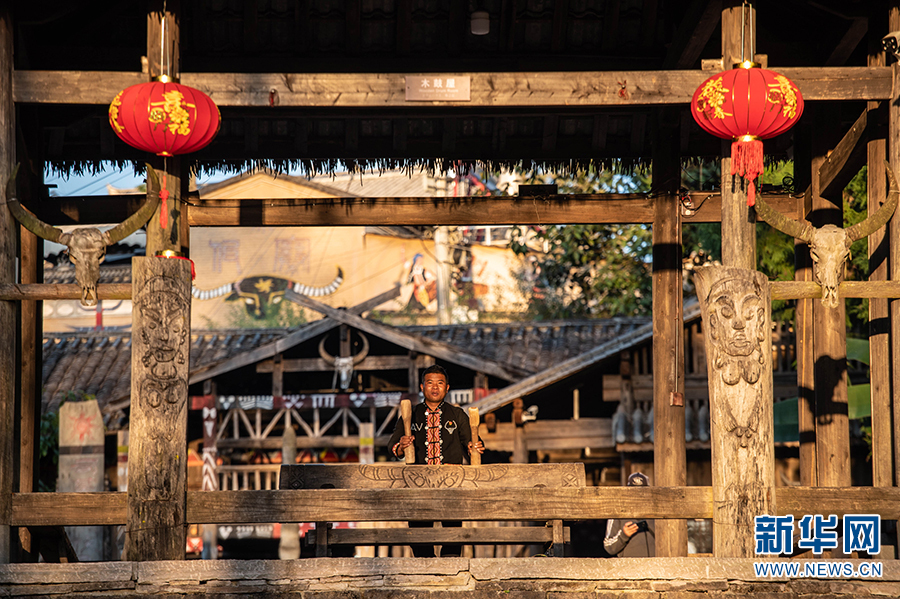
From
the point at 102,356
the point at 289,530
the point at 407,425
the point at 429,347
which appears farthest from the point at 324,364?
the point at 407,425

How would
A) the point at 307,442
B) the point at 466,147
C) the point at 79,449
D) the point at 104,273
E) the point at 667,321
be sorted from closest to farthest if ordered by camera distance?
the point at 667,321
the point at 466,147
the point at 79,449
the point at 307,442
the point at 104,273

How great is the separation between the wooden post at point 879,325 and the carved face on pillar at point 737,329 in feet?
5.18

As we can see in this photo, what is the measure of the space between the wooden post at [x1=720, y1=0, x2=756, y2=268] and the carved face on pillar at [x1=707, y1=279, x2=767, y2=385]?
0.89 ft

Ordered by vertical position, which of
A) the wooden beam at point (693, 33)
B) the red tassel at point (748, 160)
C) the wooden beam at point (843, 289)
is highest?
the wooden beam at point (693, 33)

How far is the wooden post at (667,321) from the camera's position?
764 cm

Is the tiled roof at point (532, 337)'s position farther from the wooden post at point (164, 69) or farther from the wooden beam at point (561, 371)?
the wooden post at point (164, 69)

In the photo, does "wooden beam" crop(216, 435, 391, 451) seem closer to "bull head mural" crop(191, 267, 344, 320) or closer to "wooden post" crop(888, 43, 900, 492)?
"wooden post" crop(888, 43, 900, 492)

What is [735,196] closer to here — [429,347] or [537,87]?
[537,87]

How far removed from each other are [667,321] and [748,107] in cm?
265

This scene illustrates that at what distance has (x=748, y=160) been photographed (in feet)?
18.3

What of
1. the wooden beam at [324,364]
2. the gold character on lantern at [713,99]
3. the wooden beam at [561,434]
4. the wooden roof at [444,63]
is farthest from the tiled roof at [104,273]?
the gold character on lantern at [713,99]

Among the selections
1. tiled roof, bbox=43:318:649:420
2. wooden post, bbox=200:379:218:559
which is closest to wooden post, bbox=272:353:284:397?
tiled roof, bbox=43:318:649:420

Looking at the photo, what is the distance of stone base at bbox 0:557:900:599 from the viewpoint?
4.61 m

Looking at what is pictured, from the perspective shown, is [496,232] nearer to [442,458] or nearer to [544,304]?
[544,304]
